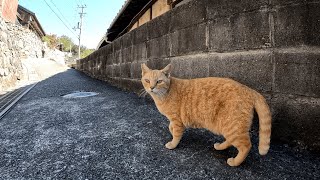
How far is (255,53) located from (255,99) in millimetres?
1016

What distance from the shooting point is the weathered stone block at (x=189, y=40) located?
12.0 feet

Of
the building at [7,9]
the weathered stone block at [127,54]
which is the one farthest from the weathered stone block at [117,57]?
the building at [7,9]

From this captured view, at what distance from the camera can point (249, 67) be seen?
2840 mm

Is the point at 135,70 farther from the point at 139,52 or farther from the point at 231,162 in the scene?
the point at 231,162

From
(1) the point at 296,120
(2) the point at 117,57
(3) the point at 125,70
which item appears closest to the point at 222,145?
(1) the point at 296,120

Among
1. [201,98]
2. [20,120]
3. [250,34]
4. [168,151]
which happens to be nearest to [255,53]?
[250,34]

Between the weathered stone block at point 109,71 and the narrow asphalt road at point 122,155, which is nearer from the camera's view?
the narrow asphalt road at point 122,155

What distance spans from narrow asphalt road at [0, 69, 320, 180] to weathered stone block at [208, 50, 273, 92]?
772mm

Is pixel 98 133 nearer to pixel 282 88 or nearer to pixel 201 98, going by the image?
pixel 201 98

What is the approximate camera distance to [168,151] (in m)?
2.43

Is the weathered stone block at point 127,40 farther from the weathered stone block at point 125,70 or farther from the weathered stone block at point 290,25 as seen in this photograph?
the weathered stone block at point 290,25

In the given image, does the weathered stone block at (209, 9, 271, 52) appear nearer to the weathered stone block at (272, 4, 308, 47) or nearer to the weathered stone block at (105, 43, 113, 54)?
the weathered stone block at (272, 4, 308, 47)

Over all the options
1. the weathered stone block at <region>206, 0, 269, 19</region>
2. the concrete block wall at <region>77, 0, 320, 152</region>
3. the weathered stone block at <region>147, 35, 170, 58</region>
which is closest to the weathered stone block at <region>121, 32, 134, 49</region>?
the weathered stone block at <region>147, 35, 170, 58</region>

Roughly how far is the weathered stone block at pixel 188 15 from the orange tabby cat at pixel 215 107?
150 centimetres
